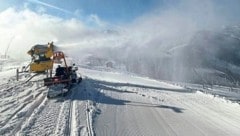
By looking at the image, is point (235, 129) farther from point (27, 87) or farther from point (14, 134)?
point (27, 87)

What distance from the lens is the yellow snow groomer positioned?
1187 inches

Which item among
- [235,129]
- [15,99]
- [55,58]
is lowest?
[235,129]

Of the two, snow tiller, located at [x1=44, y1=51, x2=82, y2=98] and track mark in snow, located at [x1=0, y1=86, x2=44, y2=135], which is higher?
snow tiller, located at [x1=44, y1=51, x2=82, y2=98]

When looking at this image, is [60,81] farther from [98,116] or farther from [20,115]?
[20,115]

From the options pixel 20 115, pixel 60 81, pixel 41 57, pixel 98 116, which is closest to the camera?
pixel 20 115

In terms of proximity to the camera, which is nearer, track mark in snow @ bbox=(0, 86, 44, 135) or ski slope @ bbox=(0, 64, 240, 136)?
track mark in snow @ bbox=(0, 86, 44, 135)

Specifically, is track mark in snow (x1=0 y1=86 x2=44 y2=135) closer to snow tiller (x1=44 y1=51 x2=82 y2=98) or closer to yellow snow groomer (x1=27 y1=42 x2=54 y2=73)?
snow tiller (x1=44 y1=51 x2=82 y2=98)

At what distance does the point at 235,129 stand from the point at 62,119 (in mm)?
10851

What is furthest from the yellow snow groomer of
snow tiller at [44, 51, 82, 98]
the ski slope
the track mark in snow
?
the track mark in snow

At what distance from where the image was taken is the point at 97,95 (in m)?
28.2

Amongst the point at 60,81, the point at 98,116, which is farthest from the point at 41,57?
the point at 98,116

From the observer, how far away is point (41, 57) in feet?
99.8

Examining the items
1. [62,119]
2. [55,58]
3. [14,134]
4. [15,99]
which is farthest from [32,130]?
[55,58]

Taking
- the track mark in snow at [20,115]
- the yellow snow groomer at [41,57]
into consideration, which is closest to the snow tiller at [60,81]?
the yellow snow groomer at [41,57]
